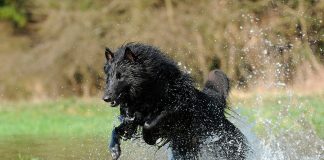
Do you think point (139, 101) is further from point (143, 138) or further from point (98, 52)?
point (98, 52)

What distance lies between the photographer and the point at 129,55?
714 cm

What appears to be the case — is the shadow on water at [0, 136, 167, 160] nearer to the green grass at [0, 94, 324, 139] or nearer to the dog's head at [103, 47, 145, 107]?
the dog's head at [103, 47, 145, 107]

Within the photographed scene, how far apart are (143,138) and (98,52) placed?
18.9m

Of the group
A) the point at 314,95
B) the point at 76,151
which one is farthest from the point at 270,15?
the point at 76,151

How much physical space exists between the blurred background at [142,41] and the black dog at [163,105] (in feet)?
8.82

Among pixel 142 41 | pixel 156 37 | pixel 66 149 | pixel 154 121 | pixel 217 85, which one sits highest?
pixel 154 121

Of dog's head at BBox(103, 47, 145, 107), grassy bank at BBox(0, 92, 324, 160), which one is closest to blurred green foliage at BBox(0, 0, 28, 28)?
grassy bank at BBox(0, 92, 324, 160)

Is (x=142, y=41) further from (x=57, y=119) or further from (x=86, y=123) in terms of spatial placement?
(x=86, y=123)

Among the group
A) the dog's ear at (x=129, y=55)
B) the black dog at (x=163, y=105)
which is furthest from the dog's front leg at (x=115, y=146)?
the dog's ear at (x=129, y=55)

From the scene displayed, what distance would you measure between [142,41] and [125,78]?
57.4 feet

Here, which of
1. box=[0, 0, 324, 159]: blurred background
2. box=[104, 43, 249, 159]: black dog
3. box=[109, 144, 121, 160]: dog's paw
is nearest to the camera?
box=[109, 144, 121, 160]: dog's paw

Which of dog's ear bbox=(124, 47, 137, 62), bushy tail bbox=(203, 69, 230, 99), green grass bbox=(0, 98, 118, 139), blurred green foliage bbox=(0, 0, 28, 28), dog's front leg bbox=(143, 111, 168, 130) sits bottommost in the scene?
blurred green foliage bbox=(0, 0, 28, 28)

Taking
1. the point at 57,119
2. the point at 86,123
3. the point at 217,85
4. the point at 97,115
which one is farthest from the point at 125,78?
the point at 97,115

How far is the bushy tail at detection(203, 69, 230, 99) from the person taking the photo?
815cm
